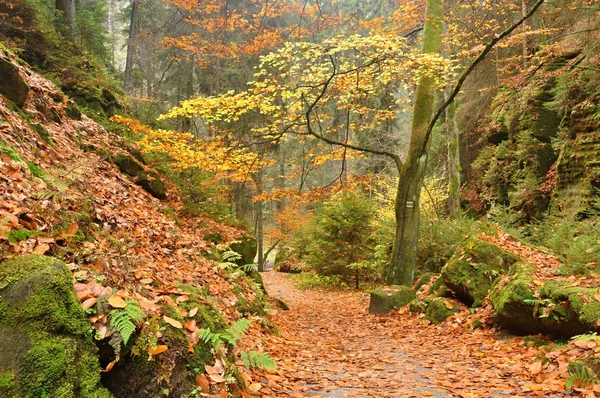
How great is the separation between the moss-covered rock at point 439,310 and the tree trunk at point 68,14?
43.4ft

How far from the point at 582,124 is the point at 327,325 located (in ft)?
28.0

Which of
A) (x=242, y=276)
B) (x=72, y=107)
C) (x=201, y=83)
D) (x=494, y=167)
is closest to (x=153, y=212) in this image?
(x=242, y=276)

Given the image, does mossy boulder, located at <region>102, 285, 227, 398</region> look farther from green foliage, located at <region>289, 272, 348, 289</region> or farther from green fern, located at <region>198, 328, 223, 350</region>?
green foliage, located at <region>289, 272, 348, 289</region>

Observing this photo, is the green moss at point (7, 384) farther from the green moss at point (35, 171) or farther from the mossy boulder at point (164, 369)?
the green moss at point (35, 171)

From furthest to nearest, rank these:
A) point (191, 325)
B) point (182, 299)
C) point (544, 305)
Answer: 1. point (544, 305)
2. point (182, 299)
3. point (191, 325)

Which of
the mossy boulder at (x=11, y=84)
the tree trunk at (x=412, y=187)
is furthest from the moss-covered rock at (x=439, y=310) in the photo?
the mossy boulder at (x=11, y=84)

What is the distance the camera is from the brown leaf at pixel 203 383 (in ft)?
9.27

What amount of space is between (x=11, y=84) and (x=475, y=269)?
8.58 metres

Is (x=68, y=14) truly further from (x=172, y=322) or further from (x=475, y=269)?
(x=475, y=269)

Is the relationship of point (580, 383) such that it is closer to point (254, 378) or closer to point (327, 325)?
point (254, 378)

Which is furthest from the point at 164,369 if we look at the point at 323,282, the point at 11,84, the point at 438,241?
the point at 323,282

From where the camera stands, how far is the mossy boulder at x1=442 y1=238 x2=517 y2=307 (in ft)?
22.7

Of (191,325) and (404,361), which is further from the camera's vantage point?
(404,361)

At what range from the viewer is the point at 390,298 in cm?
886
